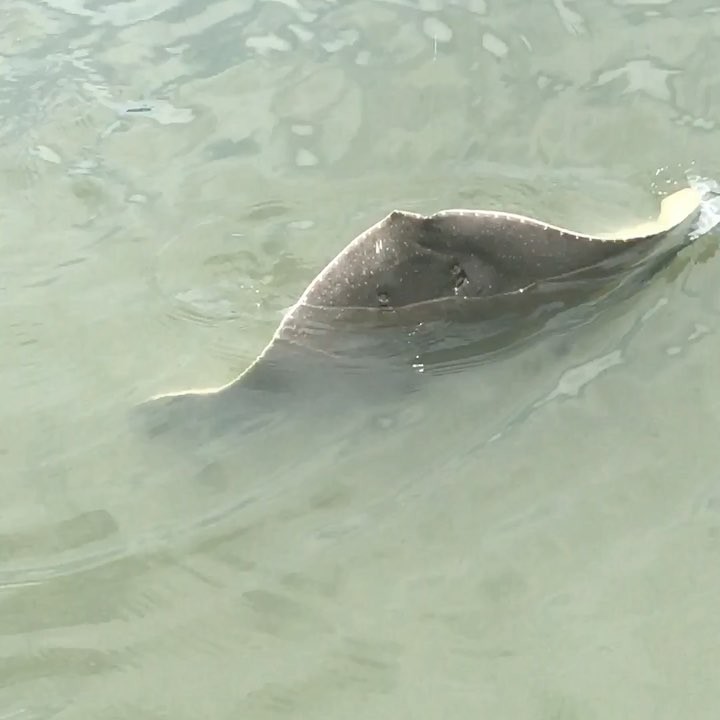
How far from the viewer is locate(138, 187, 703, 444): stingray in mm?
4055

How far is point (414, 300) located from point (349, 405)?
52cm

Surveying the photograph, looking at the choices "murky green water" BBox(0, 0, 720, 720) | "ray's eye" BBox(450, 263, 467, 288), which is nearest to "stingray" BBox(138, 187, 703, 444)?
"ray's eye" BBox(450, 263, 467, 288)

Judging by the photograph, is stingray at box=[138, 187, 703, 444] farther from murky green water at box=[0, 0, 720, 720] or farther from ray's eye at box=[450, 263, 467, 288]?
murky green water at box=[0, 0, 720, 720]

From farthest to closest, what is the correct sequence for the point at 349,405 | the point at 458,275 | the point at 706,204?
the point at 706,204, the point at 349,405, the point at 458,275

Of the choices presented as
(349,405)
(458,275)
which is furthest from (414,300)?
(349,405)

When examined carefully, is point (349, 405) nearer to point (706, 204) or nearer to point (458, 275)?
point (458, 275)

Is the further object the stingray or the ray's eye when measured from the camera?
the ray's eye

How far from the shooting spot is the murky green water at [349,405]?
3.66 m

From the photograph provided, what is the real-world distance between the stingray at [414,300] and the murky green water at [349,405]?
0.13 m

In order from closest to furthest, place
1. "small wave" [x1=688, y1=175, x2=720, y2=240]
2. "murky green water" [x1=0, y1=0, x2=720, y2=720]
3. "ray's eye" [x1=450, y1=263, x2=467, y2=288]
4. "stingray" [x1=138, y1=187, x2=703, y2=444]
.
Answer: "murky green water" [x1=0, y1=0, x2=720, y2=720] < "stingray" [x1=138, y1=187, x2=703, y2=444] < "ray's eye" [x1=450, y1=263, x2=467, y2=288] < "small wave" [x1=688, y1=175, x2=720, y2=240]

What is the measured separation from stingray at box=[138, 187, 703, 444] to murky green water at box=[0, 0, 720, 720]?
131 mm

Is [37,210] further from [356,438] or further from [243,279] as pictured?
[356,438]

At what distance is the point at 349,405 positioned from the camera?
14.3 feet

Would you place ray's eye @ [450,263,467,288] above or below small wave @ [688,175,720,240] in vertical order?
above
